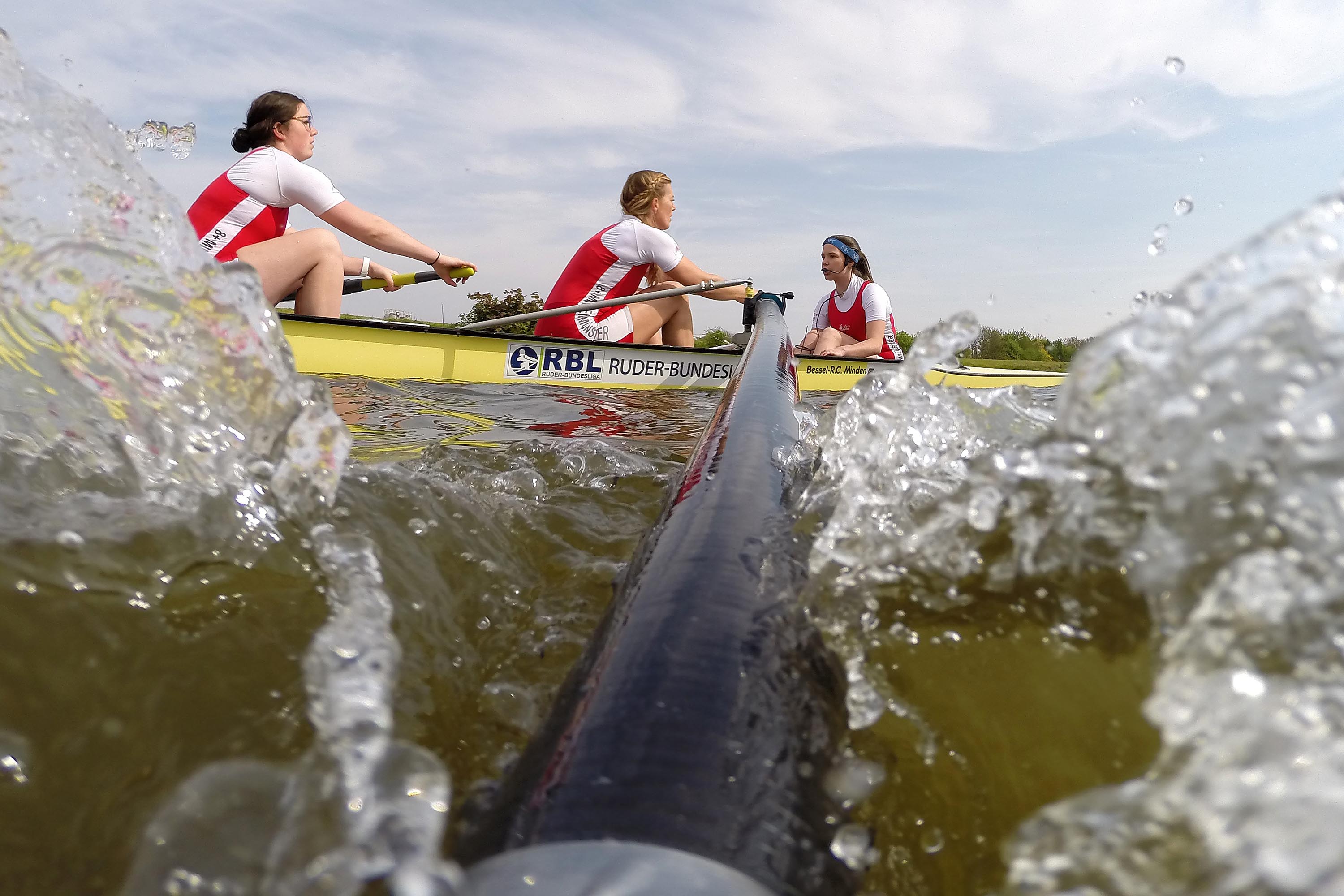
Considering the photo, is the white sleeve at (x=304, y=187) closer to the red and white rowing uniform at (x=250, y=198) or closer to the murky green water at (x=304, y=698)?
the red and white rowing uniform at (x=250, y=198)

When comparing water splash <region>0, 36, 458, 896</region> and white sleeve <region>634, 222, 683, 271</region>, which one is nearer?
water splash <region>0, 36, 458, 896</region>

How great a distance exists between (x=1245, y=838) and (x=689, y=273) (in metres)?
6.69

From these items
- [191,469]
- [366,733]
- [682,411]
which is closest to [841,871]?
[366,733]

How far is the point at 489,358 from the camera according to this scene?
5363 mm

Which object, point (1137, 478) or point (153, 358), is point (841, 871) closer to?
point (1137, 478)

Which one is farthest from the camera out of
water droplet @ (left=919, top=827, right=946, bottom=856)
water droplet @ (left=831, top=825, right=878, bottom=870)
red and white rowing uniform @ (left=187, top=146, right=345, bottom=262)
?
red and white rowing uniform @ (left=187, top=146, right=345, bottom=262)

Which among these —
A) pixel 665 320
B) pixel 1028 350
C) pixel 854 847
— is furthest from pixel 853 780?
pixel 1028 350

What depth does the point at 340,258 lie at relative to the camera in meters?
4.88

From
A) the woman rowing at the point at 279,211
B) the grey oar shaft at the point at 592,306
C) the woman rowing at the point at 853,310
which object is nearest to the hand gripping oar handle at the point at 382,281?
the grey oar shaft at the point at 592,306

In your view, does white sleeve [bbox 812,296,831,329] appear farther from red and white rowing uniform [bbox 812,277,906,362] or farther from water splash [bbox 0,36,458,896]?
water splash [bbox 0,36,458,896]

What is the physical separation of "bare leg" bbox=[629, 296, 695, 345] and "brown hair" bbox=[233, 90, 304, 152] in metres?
2.91

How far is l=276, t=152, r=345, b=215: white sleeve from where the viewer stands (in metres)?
4.73

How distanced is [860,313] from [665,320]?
3.34 metres

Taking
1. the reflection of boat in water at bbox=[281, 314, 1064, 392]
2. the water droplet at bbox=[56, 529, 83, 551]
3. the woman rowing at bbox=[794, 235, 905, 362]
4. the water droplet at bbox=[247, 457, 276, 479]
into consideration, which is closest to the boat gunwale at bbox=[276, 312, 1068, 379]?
the reflection of boat in water at bbox=[281, 314, 1064, 392]
